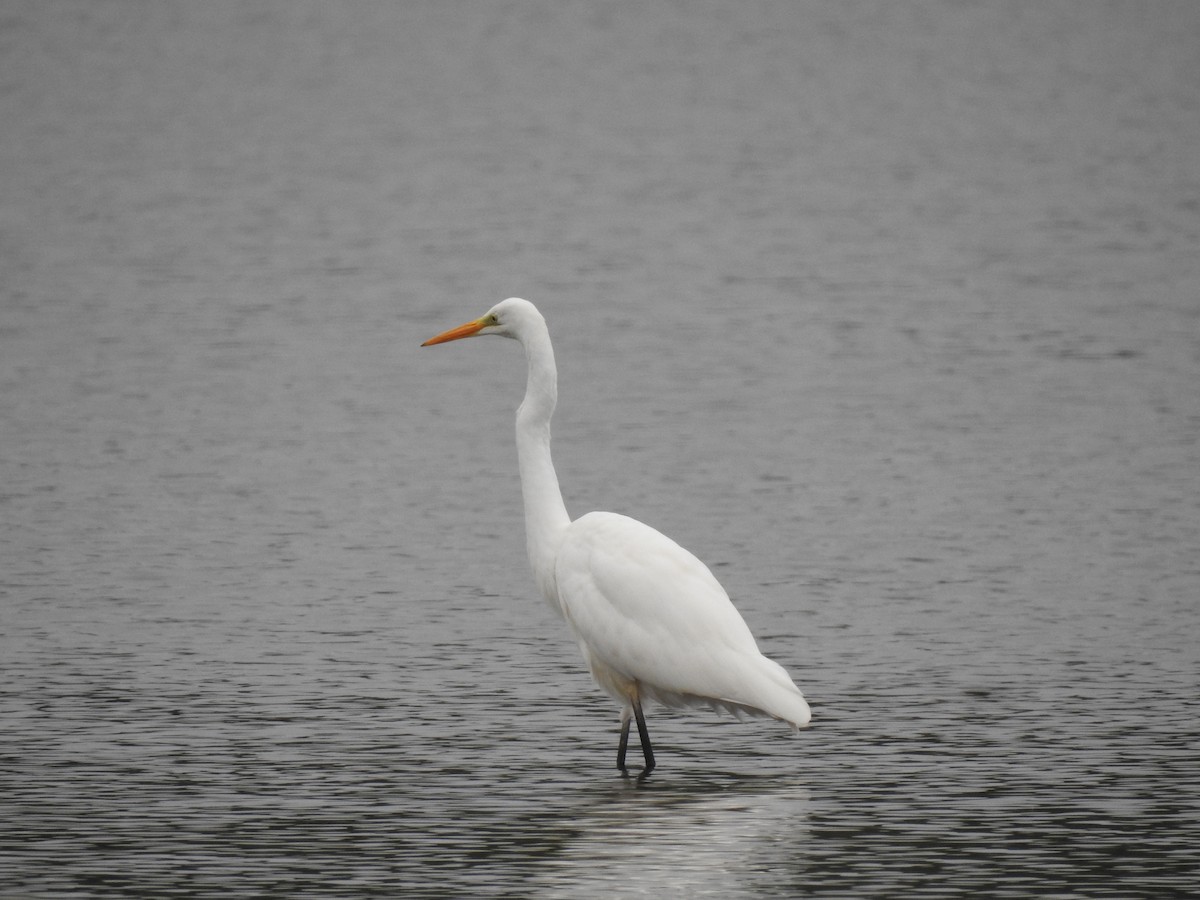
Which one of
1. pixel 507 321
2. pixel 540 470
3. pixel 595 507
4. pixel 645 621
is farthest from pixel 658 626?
pixel 595 507

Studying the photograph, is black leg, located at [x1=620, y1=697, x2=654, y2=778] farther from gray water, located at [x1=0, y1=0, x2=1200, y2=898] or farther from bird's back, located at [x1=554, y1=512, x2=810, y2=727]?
bird's back, located at [x1=554, y1=512, x2=810, y2=727]

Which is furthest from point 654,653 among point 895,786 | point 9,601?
point 9,601

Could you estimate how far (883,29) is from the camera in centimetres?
9675

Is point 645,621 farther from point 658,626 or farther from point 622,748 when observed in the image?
point 622,748

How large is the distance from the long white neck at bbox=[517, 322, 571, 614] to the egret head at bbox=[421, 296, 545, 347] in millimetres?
56

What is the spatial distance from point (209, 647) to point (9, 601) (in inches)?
79.7

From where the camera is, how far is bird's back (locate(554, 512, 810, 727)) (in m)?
10.3

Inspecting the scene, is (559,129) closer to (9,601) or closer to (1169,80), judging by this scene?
(1169,80)

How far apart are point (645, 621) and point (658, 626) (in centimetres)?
7

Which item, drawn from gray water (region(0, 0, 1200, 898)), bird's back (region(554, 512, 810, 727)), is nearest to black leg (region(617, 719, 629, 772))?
gray water (region(0, 0, 1200, 898))

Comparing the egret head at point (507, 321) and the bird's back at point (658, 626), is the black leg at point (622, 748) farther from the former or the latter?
the egret head at point (507, 321)

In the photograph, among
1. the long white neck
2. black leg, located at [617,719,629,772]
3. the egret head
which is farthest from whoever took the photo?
the egret head

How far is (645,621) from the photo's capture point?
10.6 m

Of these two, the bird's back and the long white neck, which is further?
the long white neck
